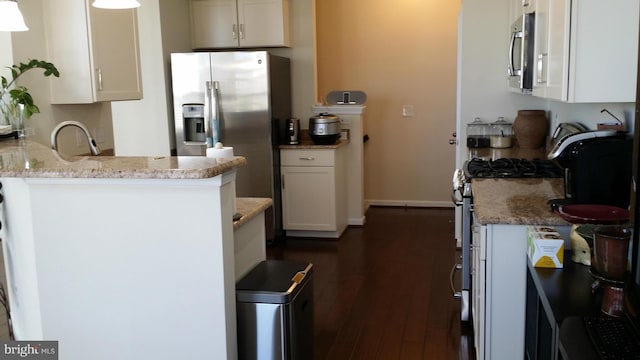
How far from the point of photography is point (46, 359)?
2412 millimetres

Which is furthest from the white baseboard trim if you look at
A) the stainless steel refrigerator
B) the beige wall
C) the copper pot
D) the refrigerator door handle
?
the copper pot

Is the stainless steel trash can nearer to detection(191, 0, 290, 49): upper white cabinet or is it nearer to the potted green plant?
the potted green plant

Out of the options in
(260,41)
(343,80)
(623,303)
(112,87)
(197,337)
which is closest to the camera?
(623,303)

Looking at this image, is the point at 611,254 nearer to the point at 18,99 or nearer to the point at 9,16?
the point at 9,16

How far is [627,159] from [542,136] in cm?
234

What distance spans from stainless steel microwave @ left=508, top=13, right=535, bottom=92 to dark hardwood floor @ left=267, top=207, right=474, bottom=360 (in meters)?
1.46

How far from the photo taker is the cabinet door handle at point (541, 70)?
305cm

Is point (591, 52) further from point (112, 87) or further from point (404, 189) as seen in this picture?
point (404, 189)

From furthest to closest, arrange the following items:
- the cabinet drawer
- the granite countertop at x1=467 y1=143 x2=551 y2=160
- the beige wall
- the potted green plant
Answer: the beige wall < the cabinet drawer < the granite countertop at x1=467 y1=143 x2=551 y2=160 < the potted green plant

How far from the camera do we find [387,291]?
427 centimetres

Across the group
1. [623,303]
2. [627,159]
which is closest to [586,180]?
[627,159]

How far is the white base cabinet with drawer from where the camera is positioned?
5.59m

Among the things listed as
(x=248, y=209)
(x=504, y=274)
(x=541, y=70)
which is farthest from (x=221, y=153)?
(x=541, y=70)

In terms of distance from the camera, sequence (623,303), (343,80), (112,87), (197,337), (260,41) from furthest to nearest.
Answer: (343,80) → (260,41) → (112,87) → (197,337) → (623,303)
